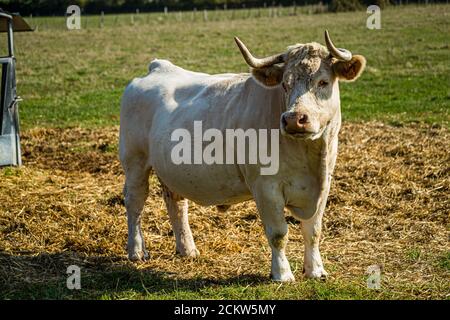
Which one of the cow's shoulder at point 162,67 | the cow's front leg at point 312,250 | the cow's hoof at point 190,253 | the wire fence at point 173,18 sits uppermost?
the wire fence at point 173,18

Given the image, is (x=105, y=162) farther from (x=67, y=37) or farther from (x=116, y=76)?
(x=67, y=37)

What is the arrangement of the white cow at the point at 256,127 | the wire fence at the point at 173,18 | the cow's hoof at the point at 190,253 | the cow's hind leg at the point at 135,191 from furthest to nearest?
the wire fence at the point at 173,18, the cow's hind leg at the point at 135,191, the cow's hoof at the point at 190,253, the white cow at the point at 256,127

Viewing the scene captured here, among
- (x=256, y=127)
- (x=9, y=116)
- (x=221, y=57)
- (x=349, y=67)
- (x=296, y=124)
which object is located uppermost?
(x=349, y=67)

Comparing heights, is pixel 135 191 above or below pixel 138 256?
above

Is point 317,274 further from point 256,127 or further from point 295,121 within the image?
point 295,121

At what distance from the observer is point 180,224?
7121 mm

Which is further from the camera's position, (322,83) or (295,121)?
(322,83)

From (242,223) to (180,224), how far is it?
1092 mm

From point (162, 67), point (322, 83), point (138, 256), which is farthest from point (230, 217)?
point (322, 83)

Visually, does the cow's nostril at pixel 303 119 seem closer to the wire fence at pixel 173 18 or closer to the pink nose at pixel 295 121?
the pink nose at pixel 295 121

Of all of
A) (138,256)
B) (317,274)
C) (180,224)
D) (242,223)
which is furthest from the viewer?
(242,223)

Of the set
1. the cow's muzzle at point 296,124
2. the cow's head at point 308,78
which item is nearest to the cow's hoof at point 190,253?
the cow's head at point 308,78

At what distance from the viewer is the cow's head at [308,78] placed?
5.23 meters

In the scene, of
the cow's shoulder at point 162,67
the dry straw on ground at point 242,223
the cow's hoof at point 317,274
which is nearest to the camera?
the cow's hoof at point 317,274
